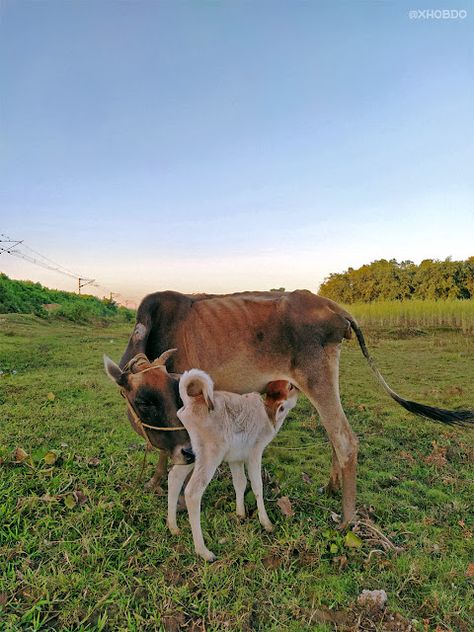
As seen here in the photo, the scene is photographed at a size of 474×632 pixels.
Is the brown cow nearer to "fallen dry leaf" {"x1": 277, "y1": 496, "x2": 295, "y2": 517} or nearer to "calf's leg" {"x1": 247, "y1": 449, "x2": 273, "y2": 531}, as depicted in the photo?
"fallen dry leaf" {"x1": 277, "y1": 496, "x2": 295, "y2": 517}

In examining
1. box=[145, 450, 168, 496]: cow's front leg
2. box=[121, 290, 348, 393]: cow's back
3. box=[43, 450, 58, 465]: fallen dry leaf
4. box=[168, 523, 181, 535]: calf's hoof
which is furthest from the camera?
box=[43, 450, 58, 465]: fallen dry leaf

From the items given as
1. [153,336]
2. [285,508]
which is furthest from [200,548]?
[153,336]

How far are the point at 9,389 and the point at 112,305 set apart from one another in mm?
20181

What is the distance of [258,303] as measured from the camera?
4461mm

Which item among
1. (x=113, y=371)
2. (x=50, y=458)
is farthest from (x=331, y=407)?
(x=50, y=458)

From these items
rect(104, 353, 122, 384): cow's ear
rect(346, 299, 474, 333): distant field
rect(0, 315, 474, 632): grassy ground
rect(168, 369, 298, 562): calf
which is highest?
rect(346, 299, 474, 333): distant field

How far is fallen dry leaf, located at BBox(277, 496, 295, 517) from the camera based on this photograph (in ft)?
12.9

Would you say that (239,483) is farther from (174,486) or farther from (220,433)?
(220,433)

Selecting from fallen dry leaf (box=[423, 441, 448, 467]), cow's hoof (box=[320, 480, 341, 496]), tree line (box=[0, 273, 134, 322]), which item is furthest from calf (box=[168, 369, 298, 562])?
tree line (box=[0, 273, 134, 322])

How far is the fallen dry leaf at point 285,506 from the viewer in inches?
155

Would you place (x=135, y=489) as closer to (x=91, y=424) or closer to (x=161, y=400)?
(x=161, y=400)

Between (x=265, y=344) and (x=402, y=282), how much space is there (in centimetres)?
1849

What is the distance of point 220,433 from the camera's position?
3.50m

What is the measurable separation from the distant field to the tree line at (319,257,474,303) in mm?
1894
